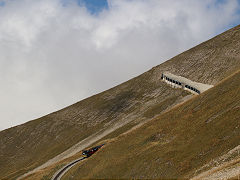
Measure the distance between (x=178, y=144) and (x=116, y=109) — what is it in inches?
2853

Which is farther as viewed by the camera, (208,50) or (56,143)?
(208,50)

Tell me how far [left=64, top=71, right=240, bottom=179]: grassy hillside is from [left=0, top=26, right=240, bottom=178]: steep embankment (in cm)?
3425

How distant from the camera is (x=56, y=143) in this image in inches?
4109

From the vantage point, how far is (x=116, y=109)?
4363 inches

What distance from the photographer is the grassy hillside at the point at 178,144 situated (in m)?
33.5

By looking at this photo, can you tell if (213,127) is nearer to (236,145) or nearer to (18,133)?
(236,145)

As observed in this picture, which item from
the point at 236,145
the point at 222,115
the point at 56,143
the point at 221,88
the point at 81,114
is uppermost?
the point at 81,114

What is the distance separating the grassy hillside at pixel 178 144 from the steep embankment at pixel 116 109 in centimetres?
3425

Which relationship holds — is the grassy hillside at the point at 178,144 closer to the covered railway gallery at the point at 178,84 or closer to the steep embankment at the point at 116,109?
the steep embankment at the point at 116,109

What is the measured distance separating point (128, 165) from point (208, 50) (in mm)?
106048

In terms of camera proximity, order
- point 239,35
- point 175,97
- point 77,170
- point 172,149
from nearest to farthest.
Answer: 1. point 172,149
2. point 77,170
3. point 175,97
4. point 239,35

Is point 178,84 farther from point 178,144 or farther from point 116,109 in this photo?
point 178,144

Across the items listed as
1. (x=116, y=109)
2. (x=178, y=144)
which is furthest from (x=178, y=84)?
(x=178, y=144)

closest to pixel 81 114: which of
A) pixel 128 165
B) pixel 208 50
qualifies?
pixel 208 50
